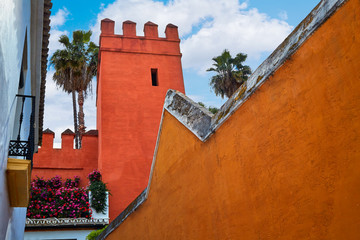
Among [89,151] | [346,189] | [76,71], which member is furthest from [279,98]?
[76,71]

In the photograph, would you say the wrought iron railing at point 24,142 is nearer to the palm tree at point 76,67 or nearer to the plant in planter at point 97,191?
the plant in planter at point 97,191

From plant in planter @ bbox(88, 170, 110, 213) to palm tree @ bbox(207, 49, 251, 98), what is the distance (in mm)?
11380

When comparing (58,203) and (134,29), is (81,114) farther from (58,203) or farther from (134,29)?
(58,203)

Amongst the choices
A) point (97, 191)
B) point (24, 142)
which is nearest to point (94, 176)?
point (97, 191)

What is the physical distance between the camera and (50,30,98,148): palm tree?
63.1ft

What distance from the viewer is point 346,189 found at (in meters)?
2.04

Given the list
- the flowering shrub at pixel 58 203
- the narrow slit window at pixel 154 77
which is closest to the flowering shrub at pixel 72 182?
the flowering shrub at pixel 58 203

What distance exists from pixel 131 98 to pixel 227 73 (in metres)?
9.20

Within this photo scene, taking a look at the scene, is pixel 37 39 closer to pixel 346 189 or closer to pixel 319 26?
pixel 319 26

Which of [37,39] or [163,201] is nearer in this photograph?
[163,201]

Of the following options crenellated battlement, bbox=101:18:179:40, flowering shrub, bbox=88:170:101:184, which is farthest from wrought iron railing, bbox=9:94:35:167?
crenellated battlement, bbox=101:18:179:40

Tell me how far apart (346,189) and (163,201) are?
10.2 ft

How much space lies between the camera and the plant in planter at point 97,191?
11680mm

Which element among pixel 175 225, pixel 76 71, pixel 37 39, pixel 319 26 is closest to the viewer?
pixel 319 26
